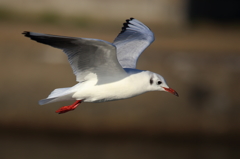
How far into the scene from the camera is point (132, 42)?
5.94 m

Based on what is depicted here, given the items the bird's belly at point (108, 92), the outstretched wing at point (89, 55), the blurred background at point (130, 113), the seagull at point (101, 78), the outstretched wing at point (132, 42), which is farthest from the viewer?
the blurred background at point (130, 113)

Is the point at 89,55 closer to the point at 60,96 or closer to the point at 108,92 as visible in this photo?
the point at 108,92

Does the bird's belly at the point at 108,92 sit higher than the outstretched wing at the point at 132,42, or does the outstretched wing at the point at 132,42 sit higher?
the outstretched wing at the point at 132,42

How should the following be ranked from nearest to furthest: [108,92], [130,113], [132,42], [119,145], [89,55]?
[89,55]
[108,92]
[132,42]
[130,113]
[119,145]

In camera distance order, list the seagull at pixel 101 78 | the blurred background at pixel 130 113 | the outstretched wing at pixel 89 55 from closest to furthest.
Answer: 1. the outstretched wing at pixel 89 55
2. the seagull at pixel 101 78
3. the blurred background at pixel 130 113

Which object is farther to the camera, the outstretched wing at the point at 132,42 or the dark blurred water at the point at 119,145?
the dark blurred water at the point at 119,145

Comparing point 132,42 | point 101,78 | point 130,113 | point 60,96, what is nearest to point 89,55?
point 101,78

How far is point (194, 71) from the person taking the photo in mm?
9844

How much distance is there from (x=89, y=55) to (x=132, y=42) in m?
1.22

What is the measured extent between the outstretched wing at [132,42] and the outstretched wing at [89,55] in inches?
23.0

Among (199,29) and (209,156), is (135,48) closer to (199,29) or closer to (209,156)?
(209,156)

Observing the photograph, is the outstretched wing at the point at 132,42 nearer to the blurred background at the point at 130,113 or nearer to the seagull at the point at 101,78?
the seagull at the point at 101,78

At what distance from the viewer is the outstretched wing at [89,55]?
4.50m

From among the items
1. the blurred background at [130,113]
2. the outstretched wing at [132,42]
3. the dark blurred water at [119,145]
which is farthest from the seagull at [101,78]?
the dark blurred water at [119,145]
